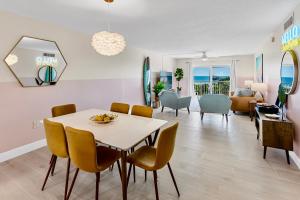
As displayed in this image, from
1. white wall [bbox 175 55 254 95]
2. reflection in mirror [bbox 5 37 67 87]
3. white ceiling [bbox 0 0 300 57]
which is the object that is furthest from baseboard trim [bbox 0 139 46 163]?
white wall [bbox 175 55 254 95]

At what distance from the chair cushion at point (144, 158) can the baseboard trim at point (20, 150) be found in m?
2.10

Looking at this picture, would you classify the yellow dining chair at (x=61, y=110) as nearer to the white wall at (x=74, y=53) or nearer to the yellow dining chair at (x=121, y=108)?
the yellow dining chair at (x=121, y=108)

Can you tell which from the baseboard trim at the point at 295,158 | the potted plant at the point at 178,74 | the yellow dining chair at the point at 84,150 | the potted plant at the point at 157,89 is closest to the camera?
the yellow dining chair at the point at 84,150

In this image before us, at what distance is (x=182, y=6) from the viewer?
2.30 meters

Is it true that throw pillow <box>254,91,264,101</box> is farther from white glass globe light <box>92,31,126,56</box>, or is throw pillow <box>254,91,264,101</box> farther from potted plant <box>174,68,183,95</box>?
white glass globe light <box>92,31,126,56</box>

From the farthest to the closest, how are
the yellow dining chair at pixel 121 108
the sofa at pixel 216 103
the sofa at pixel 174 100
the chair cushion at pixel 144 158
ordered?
1. the sofa at pixel 174 100
2. the sofa at pixel 216 103
3. the yellow dining chair at pixel 121 108
4. the chair cushion at pixel 144 158

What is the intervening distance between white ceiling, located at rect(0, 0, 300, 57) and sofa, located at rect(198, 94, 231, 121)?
1.66 m

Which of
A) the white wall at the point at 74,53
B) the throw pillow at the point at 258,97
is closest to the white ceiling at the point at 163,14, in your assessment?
the white wall at the point at 74,53

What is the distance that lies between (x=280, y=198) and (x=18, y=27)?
4076 millimetres

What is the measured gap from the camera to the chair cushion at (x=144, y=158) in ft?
5.33

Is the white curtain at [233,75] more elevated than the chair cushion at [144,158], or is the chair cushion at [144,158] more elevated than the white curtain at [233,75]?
the white curtain at [233,75]

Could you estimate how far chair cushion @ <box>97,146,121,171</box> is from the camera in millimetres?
1654

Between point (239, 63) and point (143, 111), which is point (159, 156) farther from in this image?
point (239, 63)

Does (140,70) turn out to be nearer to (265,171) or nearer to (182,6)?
(182,6)
